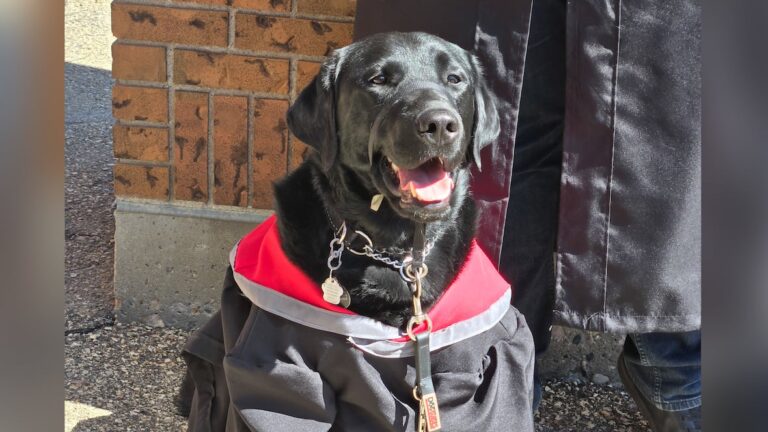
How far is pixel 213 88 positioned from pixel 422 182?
1594mm

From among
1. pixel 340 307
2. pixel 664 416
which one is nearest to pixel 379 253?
pixel 340 307

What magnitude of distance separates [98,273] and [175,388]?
949 millimetres

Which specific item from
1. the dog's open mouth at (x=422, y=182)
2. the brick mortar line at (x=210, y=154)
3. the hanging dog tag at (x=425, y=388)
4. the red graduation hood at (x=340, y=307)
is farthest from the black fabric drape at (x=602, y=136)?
the brick mortar line at (x=210, y=154)

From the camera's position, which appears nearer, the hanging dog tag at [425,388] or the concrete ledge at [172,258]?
the hanging dog tag at [425,388]

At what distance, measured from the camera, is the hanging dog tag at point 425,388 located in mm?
1898

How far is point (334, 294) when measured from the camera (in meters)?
1.96

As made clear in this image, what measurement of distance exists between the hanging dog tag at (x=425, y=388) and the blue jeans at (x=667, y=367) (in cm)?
101

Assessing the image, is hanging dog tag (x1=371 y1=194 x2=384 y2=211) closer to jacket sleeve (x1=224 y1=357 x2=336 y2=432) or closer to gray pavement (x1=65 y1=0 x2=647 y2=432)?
jacket sleeve (x1=224 y1=357 x2=336 y2=432)

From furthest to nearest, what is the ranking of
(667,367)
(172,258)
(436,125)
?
1. (172,258)
2. (667,367)
3. (436,125)

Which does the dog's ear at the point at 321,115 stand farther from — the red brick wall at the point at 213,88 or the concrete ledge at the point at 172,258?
the concrete ledge at the point at 172,258

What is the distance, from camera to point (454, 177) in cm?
210

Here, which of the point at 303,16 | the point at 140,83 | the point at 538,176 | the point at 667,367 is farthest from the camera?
the point at 140,83

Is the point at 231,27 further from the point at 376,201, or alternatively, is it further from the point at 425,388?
the point at 425,388

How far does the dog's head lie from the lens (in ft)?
6.21
